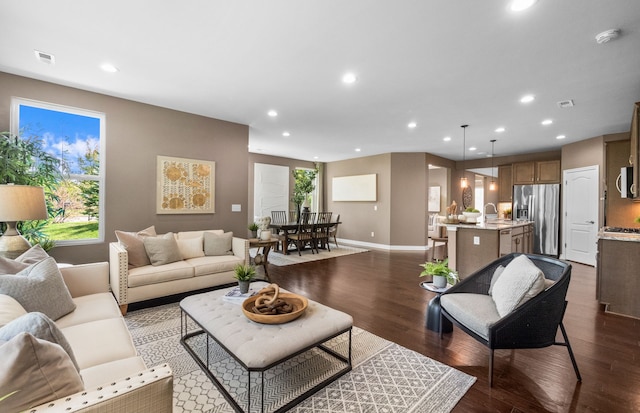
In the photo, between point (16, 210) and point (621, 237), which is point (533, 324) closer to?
point (621, 237)

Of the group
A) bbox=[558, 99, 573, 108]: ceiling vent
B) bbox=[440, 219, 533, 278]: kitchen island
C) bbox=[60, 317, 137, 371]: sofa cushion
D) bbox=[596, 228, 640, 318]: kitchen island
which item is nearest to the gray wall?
bbox=[60, 317, 137, 371]: sofa cushion

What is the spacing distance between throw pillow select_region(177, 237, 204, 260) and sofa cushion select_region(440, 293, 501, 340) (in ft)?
10.3

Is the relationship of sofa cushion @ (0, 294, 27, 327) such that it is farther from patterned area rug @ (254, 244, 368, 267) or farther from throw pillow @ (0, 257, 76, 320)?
patterned area rug @ (254, 244, 368, 267)

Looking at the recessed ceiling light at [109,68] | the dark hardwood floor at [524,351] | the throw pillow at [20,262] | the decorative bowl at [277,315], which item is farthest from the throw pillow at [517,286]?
the recessed ceiling light at [109,68]

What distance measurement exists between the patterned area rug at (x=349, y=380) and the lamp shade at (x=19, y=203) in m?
1.51

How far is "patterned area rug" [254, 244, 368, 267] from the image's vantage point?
5803 millimetres

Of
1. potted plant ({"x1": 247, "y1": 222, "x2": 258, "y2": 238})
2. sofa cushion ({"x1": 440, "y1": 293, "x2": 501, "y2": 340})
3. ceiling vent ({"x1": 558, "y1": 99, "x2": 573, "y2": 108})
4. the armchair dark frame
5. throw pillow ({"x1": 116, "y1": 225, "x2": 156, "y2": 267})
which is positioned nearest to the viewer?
the armchair dark frame

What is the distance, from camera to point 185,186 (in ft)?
14.3

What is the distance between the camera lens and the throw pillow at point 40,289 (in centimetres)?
161

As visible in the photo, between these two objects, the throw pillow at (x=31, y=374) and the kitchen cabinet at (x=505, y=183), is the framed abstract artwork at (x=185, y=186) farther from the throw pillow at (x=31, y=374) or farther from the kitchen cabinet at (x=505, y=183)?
the kitchen cabinet at (x=505, y=183)

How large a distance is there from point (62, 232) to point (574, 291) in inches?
276

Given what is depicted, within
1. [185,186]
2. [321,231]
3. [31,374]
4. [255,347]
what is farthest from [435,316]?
[321,231]

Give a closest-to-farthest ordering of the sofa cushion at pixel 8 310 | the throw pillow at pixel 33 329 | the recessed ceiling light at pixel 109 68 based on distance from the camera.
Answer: the throw pillow at pixel 33 329 < the sofa cushion at pixel 8 310 < the recessed ceiling light at pixel 109 68

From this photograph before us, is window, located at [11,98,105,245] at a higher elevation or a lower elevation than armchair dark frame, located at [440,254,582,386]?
higher
